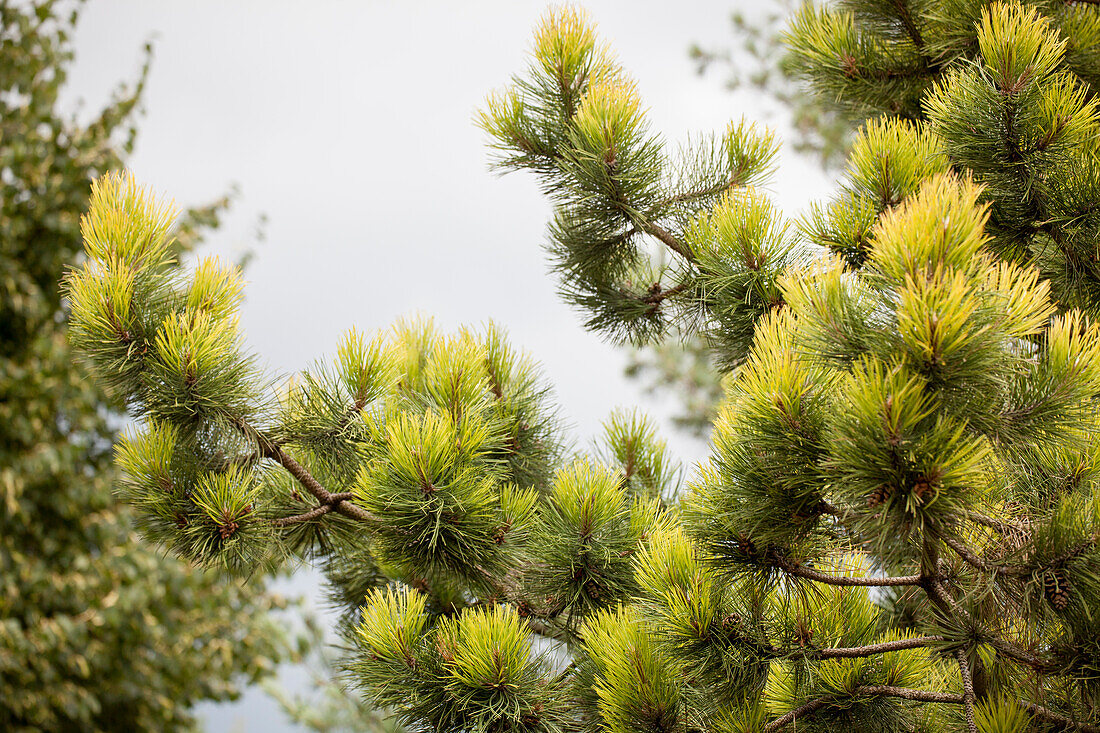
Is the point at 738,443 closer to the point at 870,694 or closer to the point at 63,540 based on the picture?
the point at 870,694

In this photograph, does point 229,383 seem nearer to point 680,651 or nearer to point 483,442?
point 483,442

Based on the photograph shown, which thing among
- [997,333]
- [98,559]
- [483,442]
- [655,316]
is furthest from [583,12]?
[98,559]

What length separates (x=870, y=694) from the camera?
1.15 m

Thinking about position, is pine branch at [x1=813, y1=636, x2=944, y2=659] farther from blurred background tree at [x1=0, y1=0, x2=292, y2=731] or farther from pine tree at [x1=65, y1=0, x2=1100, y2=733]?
blurred background tree at [x1=0, y1=0, x2=292, y2=731]

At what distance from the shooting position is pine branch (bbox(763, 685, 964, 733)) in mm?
1088

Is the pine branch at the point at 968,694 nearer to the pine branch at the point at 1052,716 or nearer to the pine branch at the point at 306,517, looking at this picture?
the pine branch at the point at 1052,716

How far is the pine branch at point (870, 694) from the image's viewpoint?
1.09 m

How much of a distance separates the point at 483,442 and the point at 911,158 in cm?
71

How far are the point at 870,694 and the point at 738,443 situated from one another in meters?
0.47

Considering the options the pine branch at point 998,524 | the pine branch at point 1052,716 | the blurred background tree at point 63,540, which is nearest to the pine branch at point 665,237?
the pine branch at point 998,524

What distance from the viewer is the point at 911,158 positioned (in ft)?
4.00

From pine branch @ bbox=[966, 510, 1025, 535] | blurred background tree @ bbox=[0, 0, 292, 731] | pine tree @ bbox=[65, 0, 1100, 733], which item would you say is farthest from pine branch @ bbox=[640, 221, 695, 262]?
blurred background tree @ bbox=[0, 0, 292, 731]

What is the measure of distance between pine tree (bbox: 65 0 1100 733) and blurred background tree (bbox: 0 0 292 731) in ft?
3.44

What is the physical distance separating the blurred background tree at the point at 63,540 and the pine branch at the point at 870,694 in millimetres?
1397
